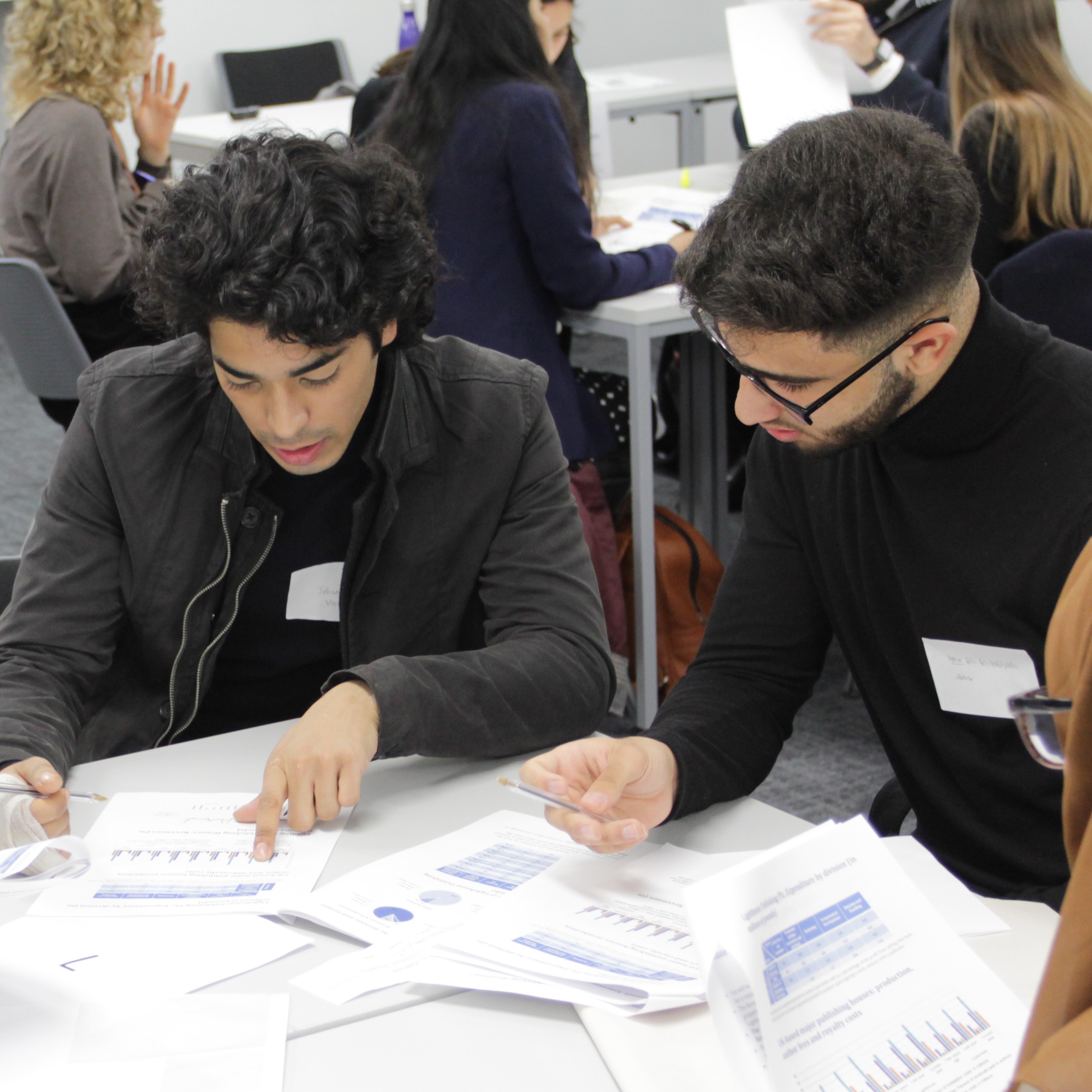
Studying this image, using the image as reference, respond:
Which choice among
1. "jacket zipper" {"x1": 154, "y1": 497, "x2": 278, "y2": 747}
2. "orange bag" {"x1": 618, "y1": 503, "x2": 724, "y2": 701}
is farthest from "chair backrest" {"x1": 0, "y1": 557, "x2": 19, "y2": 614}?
"orange bag" {"x1": 618, "y1": 503, "x2": 724, "y2": 701}

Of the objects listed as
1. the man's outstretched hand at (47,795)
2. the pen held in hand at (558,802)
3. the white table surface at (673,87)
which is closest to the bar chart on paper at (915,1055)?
the pen held in hand at (558,802)

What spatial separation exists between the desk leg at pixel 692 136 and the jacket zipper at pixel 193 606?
364 centimetres

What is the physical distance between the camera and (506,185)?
2.47m

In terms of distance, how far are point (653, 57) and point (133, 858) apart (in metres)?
6.71

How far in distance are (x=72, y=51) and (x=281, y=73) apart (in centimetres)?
314

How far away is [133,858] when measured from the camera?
3.64 ft

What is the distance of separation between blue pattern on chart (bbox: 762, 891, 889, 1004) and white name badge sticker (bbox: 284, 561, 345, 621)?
84 centimetres

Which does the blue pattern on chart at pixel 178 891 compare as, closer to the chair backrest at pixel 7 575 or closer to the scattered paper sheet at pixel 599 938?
the scattered paper sheet at pixel 599 938

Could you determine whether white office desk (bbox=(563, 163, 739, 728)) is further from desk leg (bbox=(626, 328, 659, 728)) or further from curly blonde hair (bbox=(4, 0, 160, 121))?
curly blonde hair (bbox=(4, 0, 160, 121))

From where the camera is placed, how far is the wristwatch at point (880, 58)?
3.03 meters

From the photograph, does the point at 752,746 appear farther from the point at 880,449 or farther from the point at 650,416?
the point at 650,416

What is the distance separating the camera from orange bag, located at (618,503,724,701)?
2.70 meters

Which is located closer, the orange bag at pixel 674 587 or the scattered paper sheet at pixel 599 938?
the scattered paper sheet at pixel 599 938

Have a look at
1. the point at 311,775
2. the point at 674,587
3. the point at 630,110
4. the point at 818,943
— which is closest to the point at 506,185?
the point at 674,587
